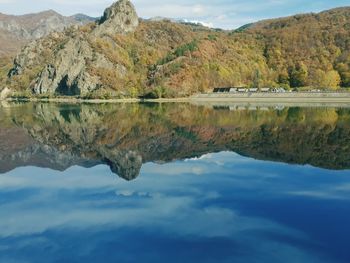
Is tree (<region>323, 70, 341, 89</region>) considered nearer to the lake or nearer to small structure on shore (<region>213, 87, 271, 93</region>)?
small structure on shore (<region>213, 87, 271, 93</region>)

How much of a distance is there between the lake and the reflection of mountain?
0.70 feet

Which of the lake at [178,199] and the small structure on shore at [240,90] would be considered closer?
the lake at [178,199]

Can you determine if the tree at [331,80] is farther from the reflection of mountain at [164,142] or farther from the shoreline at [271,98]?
the reflection of mountain at [164,142]

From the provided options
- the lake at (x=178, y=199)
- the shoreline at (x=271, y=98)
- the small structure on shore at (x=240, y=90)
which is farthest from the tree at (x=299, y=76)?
the lake at (x=178, y=199)

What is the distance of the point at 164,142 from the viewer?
50625mm

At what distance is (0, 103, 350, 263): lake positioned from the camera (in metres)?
18.6

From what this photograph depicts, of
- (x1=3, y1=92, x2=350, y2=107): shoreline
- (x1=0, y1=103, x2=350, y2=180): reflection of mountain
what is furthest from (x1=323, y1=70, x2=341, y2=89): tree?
(x1=0, y1=103, x2=350, y2=180): reflection of mountain

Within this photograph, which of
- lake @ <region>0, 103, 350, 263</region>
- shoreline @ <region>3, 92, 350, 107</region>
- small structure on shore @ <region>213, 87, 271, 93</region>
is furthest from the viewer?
small structure on shore @ <region>213, 87, 271, 93</region>

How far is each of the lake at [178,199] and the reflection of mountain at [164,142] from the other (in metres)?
0.21

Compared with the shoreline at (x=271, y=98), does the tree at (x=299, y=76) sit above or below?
above

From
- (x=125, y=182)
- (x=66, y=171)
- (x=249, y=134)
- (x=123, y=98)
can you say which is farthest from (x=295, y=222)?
(x=123, y=98)

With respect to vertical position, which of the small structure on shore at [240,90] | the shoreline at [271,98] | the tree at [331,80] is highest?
the tree at [331,80]

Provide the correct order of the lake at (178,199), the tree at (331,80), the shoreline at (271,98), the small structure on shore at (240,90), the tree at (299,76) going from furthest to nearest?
the tree at (299,76) → the tree at (331,80) → the small structure on shore at (240,90) → the shoreline at (271,98) → the lake at (178,199)

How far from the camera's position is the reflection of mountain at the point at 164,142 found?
40.3m
